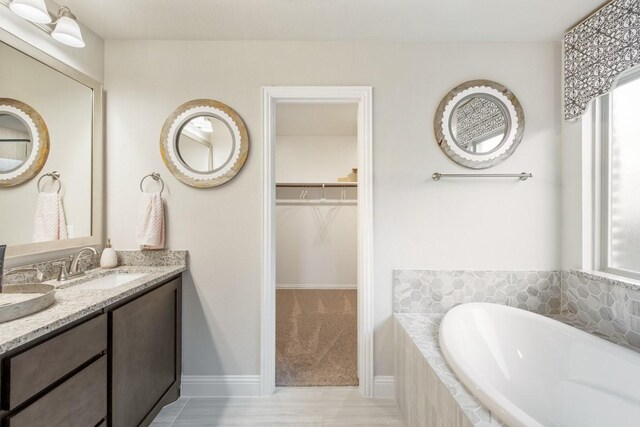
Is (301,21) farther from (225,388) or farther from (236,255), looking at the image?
(225,388)

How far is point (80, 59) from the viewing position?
5.88ft

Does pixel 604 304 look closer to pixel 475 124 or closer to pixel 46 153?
pixel 475 124

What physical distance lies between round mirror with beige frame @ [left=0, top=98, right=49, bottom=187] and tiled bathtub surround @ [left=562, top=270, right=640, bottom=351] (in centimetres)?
319

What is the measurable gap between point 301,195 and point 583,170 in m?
3.12

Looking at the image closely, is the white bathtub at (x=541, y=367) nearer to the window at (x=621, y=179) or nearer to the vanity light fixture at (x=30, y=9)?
the window at (x=621, y=179)

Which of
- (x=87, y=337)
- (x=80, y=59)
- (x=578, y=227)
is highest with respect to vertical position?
(x=80, y=59)

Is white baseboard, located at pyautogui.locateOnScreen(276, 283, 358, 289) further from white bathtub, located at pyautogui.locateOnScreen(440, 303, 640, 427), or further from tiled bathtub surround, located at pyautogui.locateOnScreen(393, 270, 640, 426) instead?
white bathtub, located at pyautogui.locateOnScreen(440, 303, 640, 427)

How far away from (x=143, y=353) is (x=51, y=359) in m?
0.57

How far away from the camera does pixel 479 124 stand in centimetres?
199

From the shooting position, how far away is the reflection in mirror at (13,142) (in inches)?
51.9

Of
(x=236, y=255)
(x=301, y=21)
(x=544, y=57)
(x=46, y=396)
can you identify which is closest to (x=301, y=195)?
(x=236, y=255)

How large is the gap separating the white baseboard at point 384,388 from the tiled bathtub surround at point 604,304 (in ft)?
4.09

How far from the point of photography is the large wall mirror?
4.46 ft

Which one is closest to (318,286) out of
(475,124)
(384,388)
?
(384,388)
